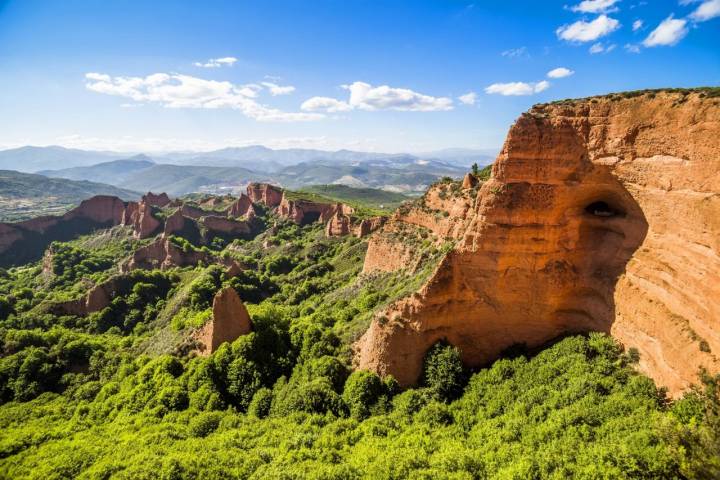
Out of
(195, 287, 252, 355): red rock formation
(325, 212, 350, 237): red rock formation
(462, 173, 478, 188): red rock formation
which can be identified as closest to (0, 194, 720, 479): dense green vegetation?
(195, 287, 252, 355): red rock formation

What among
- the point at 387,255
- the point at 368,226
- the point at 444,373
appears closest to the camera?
the point at 444,373

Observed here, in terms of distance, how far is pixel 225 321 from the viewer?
118ft

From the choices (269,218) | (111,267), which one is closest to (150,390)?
(111,267)

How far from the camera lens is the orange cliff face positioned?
66.9 feet

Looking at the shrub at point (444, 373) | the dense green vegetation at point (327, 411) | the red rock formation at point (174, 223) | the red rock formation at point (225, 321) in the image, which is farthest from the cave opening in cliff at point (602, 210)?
the red rock formation at point (174, 223)

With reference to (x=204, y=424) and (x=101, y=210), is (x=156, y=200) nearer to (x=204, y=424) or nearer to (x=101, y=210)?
(x=101, y=210)

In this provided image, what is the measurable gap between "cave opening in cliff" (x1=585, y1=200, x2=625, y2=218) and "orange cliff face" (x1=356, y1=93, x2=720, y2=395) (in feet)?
0.34

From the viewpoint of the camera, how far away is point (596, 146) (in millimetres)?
24906

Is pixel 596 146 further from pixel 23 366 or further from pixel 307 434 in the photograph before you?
pixel 23 366

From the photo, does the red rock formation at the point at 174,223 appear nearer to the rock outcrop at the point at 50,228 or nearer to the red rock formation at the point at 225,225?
the red rock formation at the point at 225,225

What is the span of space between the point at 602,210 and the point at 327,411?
25369mm

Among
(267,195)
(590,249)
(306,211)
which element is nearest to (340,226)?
(306,211)

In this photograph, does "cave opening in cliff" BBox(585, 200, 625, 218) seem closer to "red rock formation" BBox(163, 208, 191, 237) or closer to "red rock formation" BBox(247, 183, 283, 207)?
"red rock formation" BBox(163, 208, 191, 237)

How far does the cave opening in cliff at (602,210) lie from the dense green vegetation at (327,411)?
28.2 feet
